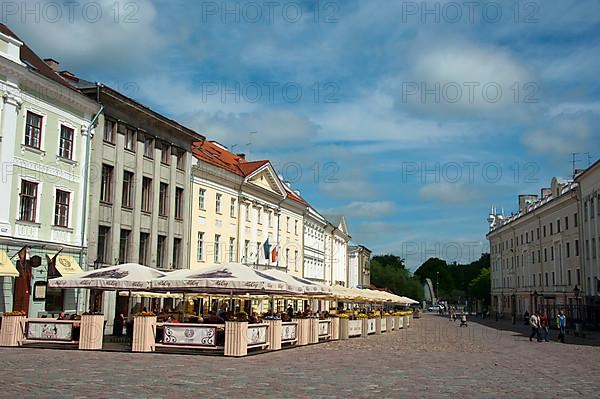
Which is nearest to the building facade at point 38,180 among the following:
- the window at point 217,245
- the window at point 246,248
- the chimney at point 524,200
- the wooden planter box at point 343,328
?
the wooden planter box at point 343,328

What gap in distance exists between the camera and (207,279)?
69.0 ft

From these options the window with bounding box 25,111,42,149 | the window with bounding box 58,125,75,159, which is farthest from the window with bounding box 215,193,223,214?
the window with bounding box 25,111,42,149

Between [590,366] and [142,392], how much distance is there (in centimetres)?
1408

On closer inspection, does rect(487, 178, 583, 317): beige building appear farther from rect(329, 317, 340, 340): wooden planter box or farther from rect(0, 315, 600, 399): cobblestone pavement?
rect(0, 315, 600, 399): cobblestone pavement

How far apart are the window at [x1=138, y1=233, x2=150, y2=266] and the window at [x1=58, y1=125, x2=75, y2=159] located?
7.14m

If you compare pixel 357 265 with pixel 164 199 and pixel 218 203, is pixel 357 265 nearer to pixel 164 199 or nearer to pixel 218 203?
pixel 218 203

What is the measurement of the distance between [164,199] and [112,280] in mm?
16301

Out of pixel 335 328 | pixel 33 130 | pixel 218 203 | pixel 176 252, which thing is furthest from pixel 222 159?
pixel 33 130

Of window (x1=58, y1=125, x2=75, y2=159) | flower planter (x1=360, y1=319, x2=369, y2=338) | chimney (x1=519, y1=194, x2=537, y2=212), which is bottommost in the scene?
flower planter (x1=360, y1=319, x2=369, y2=338)

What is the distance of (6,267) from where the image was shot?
2523 centimetres

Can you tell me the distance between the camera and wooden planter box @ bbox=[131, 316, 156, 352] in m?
20.6

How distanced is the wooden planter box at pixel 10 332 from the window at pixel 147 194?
14.7 m

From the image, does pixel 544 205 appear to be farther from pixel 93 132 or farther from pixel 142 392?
pixel 142 392

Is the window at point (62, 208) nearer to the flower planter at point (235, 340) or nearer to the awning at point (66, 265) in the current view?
the awning at point (66, 265)
